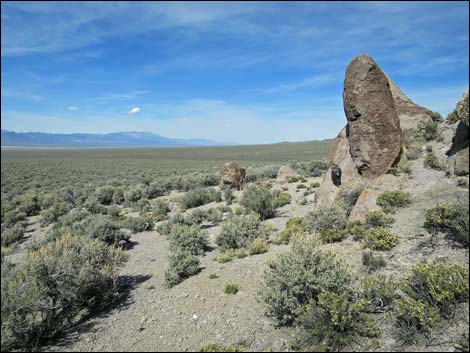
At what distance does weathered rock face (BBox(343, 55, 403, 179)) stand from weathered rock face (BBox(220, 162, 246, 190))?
1213 centimetres

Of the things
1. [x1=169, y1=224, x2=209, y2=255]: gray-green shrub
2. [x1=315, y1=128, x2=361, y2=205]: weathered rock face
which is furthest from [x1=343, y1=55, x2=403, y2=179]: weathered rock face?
[x1=169, y1=224, x2=209, y2=255]: gray-green shrub

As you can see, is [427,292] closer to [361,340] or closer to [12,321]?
[361,340]

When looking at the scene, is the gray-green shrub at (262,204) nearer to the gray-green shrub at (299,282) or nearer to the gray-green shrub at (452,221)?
the gray-green shrub at (452,221)

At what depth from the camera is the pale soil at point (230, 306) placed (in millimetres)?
4664

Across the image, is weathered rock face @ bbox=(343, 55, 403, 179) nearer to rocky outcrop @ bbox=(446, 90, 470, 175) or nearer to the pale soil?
the pale soil

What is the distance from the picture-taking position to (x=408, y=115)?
1219 centimetres

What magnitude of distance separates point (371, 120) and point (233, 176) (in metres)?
13.1

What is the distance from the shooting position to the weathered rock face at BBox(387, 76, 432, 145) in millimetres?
11539

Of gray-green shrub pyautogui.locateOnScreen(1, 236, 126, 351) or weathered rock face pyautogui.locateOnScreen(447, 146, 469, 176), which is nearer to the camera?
gray-green shrub pyautogui.locateOnScreen(1, 236, 126, 351)

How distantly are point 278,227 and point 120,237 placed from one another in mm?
6549

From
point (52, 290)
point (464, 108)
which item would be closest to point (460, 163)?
point (464, 108)

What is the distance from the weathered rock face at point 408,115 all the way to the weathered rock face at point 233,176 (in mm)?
12418

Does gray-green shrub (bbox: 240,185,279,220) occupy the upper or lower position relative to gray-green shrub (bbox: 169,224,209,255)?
upper

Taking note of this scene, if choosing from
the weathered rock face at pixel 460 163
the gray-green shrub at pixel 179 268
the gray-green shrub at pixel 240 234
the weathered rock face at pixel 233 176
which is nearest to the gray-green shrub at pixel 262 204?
the gray-green shrub at pixel 240 234
